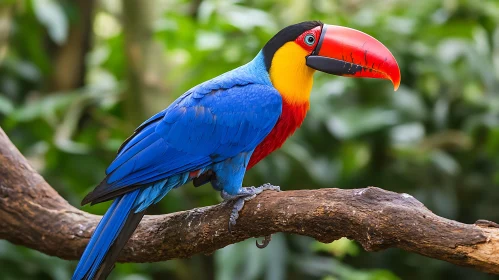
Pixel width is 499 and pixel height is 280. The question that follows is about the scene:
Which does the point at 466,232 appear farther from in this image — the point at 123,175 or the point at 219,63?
the point at 219,63

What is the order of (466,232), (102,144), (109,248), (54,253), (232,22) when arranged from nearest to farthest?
(466,232) < (109,248) < (54,253) < (232,22) < (102,144)

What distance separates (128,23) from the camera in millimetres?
4992

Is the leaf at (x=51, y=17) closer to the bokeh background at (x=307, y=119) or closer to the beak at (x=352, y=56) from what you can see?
the bokeh background at (x=307, y=119)

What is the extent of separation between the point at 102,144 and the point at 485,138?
2.87 meters

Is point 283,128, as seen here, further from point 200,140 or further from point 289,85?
point 200,140

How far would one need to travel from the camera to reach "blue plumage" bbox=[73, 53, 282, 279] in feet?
7.80

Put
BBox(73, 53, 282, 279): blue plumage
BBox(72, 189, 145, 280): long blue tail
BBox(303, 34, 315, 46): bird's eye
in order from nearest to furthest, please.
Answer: BBox(72, 189, 145, 280): long blue tail < BBox(73, 53, 282, 279): blue plumage < BBox(303, 34, 315, 46): bird's eye

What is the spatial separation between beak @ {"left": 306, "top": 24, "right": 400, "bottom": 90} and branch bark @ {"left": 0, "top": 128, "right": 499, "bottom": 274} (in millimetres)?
656

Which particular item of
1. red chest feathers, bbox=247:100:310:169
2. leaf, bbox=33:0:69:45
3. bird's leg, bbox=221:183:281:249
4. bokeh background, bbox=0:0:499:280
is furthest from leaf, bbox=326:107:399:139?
leaf, bbox=33:0:69:45

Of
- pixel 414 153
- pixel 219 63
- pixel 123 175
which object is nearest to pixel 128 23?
pixel 219 63

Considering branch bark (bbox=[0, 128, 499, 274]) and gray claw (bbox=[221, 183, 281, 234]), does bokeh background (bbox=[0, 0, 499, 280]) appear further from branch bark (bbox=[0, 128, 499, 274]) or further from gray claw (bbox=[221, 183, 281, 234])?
gray claw (bbox=[221, 183, 281, 234])

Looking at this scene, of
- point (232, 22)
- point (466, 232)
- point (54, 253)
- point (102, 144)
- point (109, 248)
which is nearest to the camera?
point (466, 232)

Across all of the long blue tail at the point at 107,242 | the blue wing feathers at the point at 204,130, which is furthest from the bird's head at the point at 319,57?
the long blue tail at the point at 107,242

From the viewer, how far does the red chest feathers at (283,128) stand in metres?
2.67
